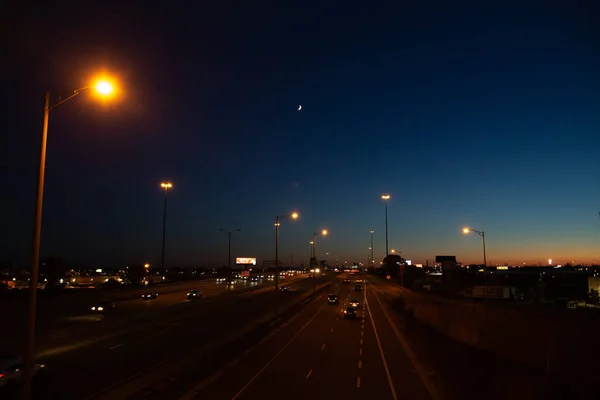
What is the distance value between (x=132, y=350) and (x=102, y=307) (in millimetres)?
26008

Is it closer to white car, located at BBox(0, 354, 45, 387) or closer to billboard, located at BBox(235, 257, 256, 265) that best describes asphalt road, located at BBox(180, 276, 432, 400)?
white car, located at BBox(0, 354, 45, 387)

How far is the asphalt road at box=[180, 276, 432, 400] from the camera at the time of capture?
19438 millimetres

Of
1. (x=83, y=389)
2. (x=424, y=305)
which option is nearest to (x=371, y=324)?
(x=424, y=305)

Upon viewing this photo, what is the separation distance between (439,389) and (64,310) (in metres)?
43.6

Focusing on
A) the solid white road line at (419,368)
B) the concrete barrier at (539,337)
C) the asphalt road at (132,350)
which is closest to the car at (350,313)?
the solid white road line at (419,368)

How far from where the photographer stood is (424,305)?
5491cm

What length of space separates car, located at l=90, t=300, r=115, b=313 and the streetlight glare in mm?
43796

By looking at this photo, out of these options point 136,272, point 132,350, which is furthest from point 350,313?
point 136,272

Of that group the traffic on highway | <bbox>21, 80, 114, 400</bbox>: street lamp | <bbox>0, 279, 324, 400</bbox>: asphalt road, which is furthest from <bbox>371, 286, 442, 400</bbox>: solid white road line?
→ <bbox>21, 80, 114, 400</bbox>: street lamp

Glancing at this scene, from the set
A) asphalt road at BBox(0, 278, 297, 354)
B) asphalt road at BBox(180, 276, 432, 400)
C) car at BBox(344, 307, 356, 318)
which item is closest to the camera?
asphalt road at BBox(180, 276, 432, 400)

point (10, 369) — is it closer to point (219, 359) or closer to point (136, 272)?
point (219, 359)

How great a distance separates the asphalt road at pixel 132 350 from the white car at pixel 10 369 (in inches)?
18.9

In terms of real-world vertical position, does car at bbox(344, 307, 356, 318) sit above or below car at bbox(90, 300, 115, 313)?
below

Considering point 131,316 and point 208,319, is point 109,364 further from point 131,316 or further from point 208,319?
point 208,319
